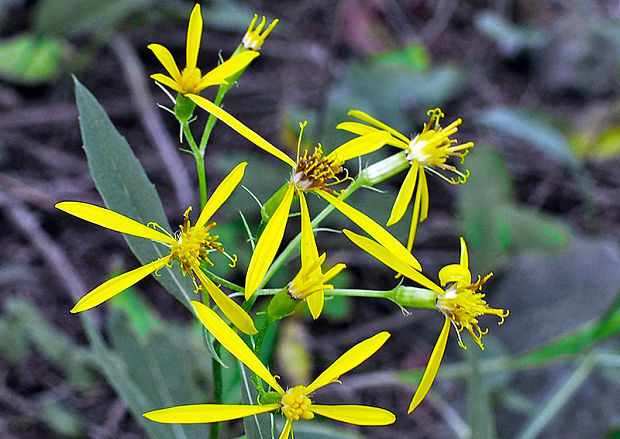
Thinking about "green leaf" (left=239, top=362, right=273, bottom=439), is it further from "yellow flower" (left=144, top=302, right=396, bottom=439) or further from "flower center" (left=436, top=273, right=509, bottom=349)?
"flower center" (left=436, top=273, right=509, bottom=349)

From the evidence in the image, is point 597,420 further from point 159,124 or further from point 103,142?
point 159,124

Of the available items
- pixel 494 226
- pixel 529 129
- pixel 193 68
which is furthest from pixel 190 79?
pixel 529 129

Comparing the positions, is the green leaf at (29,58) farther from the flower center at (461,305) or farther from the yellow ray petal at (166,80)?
the flower center at (461,305)

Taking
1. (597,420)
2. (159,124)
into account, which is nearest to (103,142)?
(159,124)

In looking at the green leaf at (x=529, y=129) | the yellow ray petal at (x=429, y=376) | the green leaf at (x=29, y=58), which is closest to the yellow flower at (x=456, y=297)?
the yellow ray petal at (x=429, y=376)

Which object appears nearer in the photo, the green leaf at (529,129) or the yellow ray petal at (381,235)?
the yellow ray petal at (381,235)

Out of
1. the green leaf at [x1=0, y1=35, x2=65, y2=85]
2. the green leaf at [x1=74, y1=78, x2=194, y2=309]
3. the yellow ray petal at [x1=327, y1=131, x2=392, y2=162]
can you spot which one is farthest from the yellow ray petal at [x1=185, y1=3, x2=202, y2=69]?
the green leaf at [x1=0, y1=35, x2=65, y2=85]

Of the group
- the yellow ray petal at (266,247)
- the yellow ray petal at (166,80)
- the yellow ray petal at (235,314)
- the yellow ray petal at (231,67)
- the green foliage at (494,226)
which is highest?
the green foliage at (494,226)

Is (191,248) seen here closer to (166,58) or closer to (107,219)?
(107,219)
